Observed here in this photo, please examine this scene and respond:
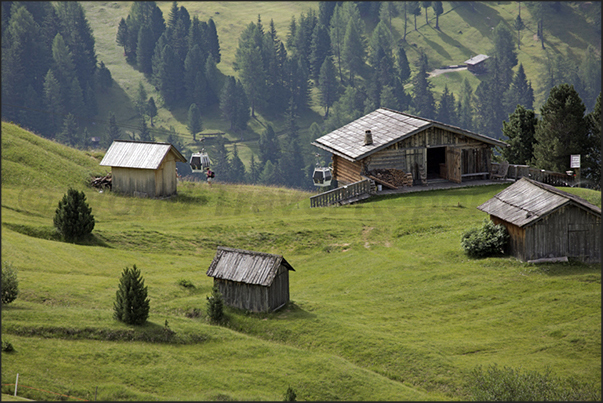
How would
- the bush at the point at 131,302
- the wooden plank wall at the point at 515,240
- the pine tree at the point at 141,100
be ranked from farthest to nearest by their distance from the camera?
the pine tree at the point at 141,100, the wooden plank wall at the point at 515,240, the bush at the point at 131,302

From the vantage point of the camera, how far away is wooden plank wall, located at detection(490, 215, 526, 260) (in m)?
30.3

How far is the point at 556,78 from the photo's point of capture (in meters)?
195

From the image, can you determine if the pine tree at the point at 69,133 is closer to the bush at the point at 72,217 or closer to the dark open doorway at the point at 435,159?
the dark open doorway at the point at 435,159

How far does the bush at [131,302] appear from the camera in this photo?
81.0 ft

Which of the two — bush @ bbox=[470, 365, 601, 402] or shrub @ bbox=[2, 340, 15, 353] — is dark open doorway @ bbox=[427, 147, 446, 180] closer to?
bush @ bbox=[470, 365, 601, 402]

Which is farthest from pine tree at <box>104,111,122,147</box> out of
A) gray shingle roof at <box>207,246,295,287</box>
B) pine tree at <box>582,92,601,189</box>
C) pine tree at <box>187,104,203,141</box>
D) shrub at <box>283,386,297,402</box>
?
shrub at <box>283,386,297,402</box>

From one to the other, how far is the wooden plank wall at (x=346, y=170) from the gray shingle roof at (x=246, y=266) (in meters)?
24.6

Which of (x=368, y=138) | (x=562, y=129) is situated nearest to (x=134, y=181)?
(x=368, y=138)

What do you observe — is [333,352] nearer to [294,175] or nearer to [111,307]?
[111,307]

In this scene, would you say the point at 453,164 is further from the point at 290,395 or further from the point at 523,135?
the point at 290,395

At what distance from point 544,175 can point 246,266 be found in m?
32.8

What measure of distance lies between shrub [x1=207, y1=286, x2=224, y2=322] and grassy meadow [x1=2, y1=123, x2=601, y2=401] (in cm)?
51

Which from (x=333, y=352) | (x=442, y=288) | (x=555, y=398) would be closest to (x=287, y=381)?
(x=333, y=352)

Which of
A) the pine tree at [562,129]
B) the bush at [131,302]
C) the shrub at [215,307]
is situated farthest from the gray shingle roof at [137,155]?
the pine tree at [562,129]
